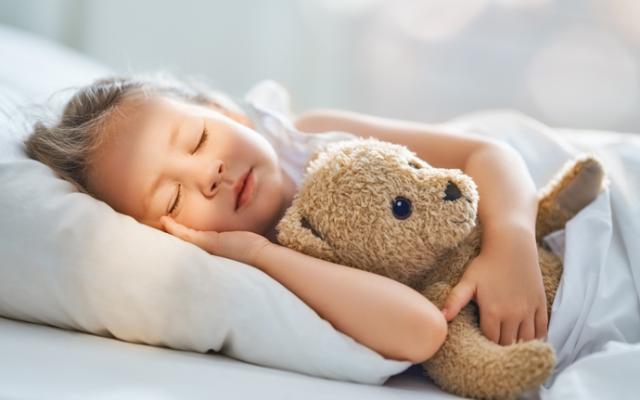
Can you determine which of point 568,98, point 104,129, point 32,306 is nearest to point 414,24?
point 568,98

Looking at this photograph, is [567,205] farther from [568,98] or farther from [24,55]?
[24,55]

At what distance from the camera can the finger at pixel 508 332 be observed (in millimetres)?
750

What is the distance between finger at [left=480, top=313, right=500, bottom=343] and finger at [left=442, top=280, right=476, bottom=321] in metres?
0.03

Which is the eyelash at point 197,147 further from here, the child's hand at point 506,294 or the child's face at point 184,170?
the child's hand at point 506,294

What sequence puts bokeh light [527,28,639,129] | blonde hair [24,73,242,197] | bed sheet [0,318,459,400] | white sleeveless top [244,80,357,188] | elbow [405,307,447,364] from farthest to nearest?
bokeh light [527,28,639,129], white sleeveless top [244,80,357,188], blonde hair [24,73,242,197], elbow [405,307,447,364], bed sheet [0,318,459,400]

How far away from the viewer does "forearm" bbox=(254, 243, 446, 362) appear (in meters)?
0.69

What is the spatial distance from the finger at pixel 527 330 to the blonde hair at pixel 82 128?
62cm

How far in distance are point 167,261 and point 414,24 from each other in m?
1.35

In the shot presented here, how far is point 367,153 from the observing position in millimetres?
772

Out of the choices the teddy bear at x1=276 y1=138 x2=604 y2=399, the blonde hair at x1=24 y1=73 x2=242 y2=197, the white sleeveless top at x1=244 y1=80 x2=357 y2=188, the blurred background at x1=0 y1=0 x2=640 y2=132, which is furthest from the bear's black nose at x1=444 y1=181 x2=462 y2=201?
the blurred background at x1=0 y1=0 x2=640 y2=132

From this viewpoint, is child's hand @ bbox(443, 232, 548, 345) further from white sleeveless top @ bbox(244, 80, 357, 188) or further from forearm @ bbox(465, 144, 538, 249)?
white sleeveless top @ bbox(244, 80, 357, 188)

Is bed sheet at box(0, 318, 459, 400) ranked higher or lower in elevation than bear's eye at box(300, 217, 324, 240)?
lower

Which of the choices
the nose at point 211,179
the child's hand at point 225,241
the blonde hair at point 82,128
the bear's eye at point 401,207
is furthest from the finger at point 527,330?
the blonde hair at point 82,128

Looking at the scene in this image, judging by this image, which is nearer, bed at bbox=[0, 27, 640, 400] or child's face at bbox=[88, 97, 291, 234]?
bed at bbox=[0, 27, 640, 400]
